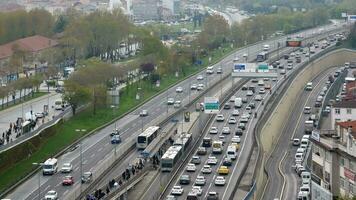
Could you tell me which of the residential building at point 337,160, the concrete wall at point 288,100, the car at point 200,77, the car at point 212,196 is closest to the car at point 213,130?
the concrete wall at point 288,100

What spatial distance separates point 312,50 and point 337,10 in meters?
30.3

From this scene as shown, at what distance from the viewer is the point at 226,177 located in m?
30.4

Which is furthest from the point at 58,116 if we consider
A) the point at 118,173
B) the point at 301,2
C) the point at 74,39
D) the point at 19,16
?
the point at 301,2

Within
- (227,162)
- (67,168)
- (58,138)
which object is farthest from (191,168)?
(58,138)

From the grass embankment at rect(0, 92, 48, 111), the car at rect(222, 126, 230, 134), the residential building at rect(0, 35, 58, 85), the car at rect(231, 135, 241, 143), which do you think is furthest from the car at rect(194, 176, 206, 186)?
the residential building at rect(0, 35, 58, 85)

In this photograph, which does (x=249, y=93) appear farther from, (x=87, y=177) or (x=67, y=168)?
(x=87, y=177)

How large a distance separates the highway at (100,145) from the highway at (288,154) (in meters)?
5.12

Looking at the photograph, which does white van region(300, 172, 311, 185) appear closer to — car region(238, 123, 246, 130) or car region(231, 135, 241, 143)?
car region(231, 135, 241, 143)

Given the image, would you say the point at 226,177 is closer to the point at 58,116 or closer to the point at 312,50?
the point at 58,116

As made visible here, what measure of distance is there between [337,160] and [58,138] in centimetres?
1504

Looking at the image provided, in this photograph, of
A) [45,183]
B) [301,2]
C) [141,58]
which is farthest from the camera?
[301,2]

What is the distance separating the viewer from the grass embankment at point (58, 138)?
31.3m

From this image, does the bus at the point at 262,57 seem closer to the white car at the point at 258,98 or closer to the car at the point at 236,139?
the white car at the point at 258,98

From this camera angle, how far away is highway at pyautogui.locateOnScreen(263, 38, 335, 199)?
30.8 metres
